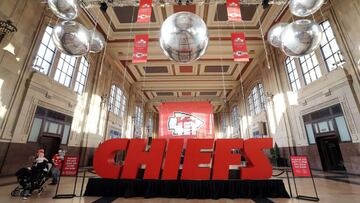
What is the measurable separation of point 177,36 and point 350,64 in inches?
275

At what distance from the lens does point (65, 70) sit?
8172mm

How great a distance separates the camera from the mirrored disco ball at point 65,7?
11.0ft

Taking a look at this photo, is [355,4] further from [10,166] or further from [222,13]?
[10,166]

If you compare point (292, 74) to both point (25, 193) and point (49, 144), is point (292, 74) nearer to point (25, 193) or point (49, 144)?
point (25, 193)

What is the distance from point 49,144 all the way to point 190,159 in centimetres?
711

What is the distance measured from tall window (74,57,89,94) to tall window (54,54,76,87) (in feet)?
1.61

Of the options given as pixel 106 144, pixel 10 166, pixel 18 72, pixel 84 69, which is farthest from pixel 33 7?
pixel 106 144

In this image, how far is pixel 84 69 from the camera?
9.57 metres

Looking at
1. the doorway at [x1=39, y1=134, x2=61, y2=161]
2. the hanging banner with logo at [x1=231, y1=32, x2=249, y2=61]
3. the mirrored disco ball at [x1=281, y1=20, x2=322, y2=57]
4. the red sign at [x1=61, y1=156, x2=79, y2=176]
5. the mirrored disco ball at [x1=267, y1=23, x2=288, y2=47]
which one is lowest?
the red sign at [x1=61, y1=156, x2=79, y2=176]

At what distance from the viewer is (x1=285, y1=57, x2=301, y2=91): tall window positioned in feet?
28.4

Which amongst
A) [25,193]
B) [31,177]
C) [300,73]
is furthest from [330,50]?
[25,193]

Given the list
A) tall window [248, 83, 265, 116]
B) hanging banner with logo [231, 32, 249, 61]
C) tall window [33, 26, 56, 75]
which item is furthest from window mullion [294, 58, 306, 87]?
tall window [33, 26, 56, 75]

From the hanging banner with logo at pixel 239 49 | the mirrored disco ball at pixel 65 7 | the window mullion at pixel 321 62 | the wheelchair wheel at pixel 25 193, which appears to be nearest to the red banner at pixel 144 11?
the mirrored disco ball at pixel 65 7

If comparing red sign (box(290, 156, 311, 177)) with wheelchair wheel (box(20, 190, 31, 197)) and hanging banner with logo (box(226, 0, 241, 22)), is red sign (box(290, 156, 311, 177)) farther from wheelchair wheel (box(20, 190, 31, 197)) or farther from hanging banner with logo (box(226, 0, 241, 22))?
wheelchair wheel (box(20, 190, 31, 197))
